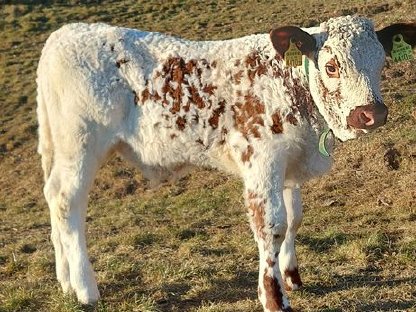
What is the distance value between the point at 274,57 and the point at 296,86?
33 centimetres

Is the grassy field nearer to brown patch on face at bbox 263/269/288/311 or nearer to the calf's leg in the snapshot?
the calf's leg

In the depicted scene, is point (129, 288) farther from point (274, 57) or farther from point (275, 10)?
point (275, 10)

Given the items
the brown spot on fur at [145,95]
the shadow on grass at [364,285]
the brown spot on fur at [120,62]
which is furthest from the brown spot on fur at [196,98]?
the shadow on grass at [364,285]

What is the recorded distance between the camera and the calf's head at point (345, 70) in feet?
16.2

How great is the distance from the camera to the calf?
5195mm

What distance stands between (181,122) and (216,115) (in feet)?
1.14

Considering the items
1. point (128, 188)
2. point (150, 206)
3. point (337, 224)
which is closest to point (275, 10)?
point (128, 188)

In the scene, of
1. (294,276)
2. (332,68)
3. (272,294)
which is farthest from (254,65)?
(294,276)

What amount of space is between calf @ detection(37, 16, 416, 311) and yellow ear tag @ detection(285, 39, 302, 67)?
31mm

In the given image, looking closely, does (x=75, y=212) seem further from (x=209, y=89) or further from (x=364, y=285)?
(x=364, y=285)

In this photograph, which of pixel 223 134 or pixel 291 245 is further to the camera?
pixel 291 245

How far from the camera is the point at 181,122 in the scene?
584cm

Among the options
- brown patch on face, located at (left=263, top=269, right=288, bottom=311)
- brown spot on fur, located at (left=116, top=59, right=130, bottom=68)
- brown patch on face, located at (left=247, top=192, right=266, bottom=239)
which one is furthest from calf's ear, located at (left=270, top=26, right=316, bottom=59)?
brown patch on face, located at (left=263, top=269, right=288, bottom=311)

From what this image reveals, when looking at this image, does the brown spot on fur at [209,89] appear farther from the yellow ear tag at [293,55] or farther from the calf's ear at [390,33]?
the calf's ear at [390,33]
